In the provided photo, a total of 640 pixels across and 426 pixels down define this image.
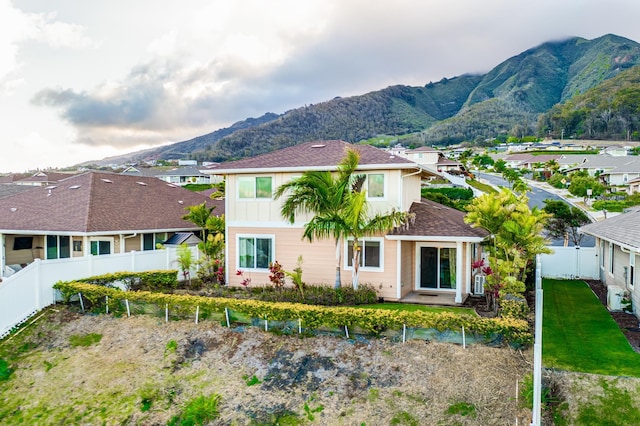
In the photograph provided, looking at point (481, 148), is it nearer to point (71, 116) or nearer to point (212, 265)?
point (71, 116)

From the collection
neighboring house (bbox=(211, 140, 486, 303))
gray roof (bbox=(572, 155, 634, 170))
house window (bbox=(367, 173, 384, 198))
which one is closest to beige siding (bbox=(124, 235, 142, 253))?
neighboring house (bbox=(211, 140, 486, 303))

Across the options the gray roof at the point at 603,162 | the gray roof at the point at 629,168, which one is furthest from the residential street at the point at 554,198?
the gray roof at the point at 603,162

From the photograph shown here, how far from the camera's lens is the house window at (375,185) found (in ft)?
53.5

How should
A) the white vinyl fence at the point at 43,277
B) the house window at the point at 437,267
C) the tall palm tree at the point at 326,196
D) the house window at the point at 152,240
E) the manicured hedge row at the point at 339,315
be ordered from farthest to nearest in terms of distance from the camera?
the house window at the point at 152,240, the house window at the point at 437,267, the tall palm tree at the point at 326,196, the white vinyl fence at the point at 43,277, the manicured hedge row at the point at 339,315

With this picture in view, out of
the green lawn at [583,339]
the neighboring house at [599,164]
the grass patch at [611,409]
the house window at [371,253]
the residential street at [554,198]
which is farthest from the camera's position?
the neighboring house at [599,164]

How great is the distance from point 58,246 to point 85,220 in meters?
2.57

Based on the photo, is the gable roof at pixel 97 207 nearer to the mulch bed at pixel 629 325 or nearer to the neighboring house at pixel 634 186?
the mulch bed at pixel 629 325

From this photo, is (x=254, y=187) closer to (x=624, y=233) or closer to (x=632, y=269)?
(x=624, y=233)

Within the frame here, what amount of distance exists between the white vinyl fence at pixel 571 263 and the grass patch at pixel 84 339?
1819cm

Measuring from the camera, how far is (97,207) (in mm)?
20797

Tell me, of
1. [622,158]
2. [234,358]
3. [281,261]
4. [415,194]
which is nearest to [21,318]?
[234,358]

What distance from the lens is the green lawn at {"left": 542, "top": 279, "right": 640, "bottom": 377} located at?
9.88 meters

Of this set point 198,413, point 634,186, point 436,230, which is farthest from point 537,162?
point 198,413

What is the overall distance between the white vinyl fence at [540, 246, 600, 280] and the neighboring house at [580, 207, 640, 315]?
3.47ft
